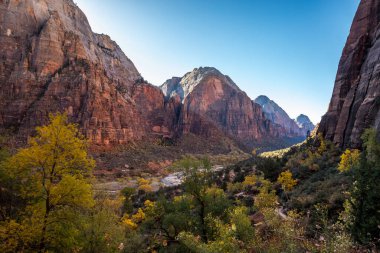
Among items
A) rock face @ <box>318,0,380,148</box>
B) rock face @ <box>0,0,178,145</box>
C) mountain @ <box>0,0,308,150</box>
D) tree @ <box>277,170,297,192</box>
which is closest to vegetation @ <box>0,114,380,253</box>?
tree @ <box>277,170,297,192</box>

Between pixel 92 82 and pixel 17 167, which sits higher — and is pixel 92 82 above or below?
above

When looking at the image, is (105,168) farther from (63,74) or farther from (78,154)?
(78,154)

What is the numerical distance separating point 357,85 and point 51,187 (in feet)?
136

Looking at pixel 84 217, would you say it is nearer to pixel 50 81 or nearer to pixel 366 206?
pixel 366 206

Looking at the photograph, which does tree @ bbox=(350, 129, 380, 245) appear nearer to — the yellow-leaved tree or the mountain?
the yellow-leaved tree

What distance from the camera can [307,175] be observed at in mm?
29078

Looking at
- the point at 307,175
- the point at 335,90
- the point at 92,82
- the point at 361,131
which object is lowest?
the point at 307,175

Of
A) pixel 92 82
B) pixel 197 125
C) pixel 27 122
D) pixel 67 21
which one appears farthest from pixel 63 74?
pixel 197 125

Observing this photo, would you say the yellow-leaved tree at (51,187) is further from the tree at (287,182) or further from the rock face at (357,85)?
the rock face at (357,85)

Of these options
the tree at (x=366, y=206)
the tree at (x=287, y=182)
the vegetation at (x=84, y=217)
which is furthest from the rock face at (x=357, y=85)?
the tree at (x=366, y=206)

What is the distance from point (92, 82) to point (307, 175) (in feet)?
256

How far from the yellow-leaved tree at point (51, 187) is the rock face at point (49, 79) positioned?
227ft

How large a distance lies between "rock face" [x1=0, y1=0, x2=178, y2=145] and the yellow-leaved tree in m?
69.2

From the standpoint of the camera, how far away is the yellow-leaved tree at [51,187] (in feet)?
33.2
